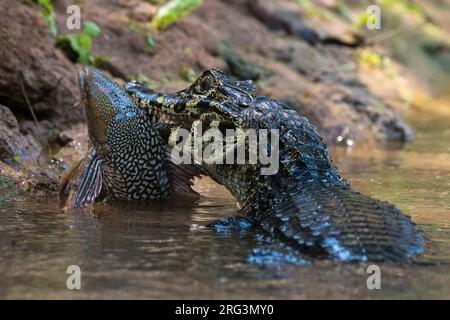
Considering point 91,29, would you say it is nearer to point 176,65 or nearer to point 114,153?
point 176,65

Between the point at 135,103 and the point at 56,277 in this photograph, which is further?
the point at 135,103

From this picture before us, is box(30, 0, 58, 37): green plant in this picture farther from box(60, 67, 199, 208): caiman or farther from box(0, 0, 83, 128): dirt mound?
box(60, 67, 199, 208): caiman

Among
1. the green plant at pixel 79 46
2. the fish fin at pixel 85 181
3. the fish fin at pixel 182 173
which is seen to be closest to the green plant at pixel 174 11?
the green plant at pixel 79 46

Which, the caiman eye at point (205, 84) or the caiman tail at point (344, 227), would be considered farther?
the caiman eye at point (205, 84)

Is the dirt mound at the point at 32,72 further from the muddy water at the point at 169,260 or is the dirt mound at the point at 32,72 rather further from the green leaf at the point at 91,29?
the muddy water at the point at 169,260

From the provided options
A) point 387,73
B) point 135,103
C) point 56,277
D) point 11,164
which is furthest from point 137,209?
point 387,73

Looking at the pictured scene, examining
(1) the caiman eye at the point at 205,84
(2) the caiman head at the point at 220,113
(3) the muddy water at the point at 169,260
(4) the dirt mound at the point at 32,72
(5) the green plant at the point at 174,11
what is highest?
(5) the green plant at the point at 174,11
